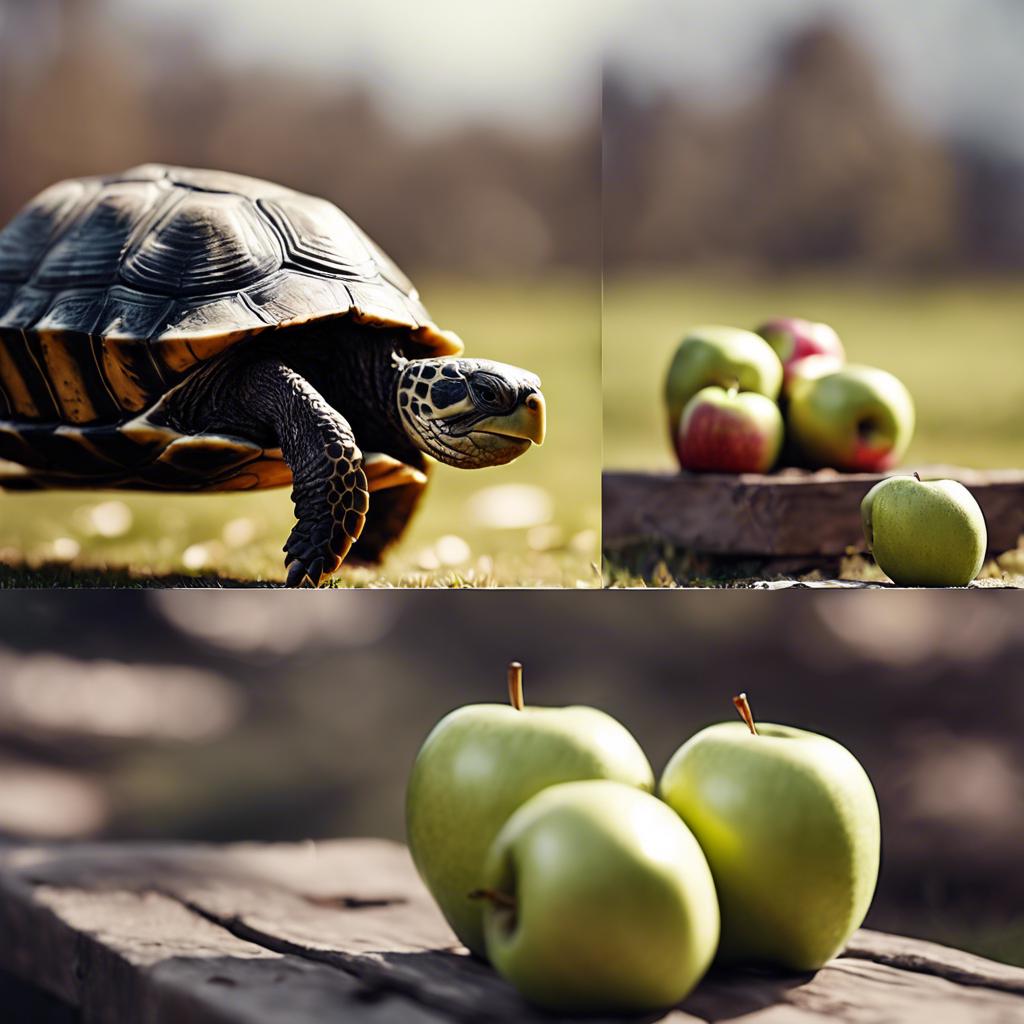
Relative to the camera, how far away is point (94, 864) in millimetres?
1099

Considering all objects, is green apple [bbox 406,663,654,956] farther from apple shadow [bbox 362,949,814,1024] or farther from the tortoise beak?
the tortoise beak

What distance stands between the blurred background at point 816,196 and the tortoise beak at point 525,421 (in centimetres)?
81

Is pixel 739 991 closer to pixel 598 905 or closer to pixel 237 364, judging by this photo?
pixel 598 905

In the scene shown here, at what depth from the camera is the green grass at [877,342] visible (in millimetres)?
1726

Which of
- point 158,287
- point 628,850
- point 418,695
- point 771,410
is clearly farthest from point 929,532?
point 418,695

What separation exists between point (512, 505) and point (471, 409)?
69cm

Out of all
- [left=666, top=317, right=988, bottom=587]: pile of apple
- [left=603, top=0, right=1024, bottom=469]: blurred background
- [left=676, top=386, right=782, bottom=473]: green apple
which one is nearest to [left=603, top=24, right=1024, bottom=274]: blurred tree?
[left=603, top=0, right=1024, bottom=469]: blurred background

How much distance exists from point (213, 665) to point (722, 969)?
198 centimetres

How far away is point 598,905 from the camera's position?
626mm

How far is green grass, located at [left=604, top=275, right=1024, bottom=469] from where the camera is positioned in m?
1.73

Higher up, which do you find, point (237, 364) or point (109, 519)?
point (237, 364)

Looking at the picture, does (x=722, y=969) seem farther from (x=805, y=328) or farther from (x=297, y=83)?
(x=297, y=83)

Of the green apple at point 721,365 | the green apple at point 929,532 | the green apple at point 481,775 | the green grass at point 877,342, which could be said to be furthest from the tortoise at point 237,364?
the green grass at point 877,342

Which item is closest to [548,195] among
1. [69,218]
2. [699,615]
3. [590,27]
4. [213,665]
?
[590,27]
